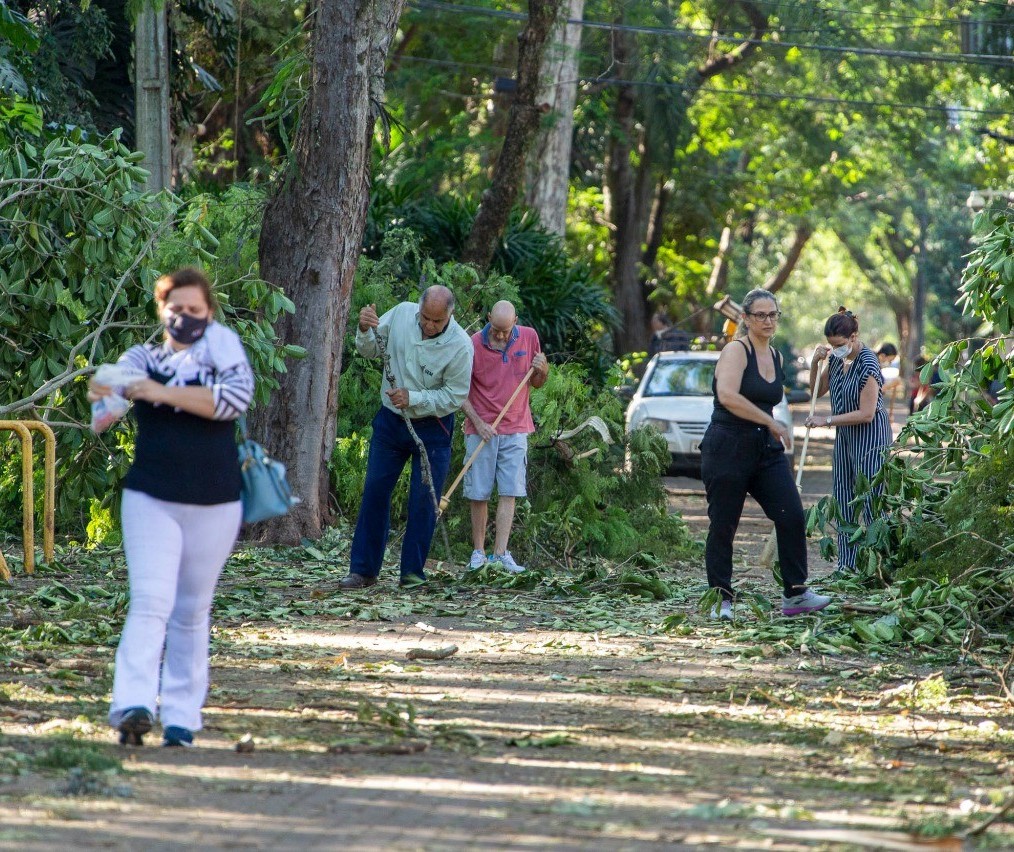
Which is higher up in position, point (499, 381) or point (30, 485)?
point (499, 381)

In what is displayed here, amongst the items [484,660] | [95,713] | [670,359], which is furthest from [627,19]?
[95,713]

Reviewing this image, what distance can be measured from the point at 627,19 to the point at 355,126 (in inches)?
709

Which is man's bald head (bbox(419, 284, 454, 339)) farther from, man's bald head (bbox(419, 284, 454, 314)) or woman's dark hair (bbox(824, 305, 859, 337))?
woman's dark hair (bbox(824, 305, 859, 337))

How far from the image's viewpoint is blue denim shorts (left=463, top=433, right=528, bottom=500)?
35.9ft

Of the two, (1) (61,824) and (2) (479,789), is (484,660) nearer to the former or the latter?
(2) (479,789)

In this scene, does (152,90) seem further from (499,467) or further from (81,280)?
(499,467)

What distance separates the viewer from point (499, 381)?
10.9 metres

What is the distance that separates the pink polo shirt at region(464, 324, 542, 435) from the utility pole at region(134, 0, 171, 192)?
612cm

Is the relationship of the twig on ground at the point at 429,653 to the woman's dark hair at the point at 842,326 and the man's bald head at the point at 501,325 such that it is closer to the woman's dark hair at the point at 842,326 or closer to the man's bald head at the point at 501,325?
the man's bald head at the point at 501,325

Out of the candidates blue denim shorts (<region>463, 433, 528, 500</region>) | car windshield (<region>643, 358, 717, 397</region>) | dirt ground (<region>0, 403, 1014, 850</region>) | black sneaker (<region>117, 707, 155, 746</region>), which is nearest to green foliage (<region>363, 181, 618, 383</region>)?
car windshield (<region>643, 358, 717, 397</region>)

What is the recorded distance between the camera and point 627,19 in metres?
28.4

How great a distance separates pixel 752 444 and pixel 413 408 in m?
2.29

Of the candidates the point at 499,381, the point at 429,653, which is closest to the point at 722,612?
the point at 429,653

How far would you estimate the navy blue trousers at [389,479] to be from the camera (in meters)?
10.0
